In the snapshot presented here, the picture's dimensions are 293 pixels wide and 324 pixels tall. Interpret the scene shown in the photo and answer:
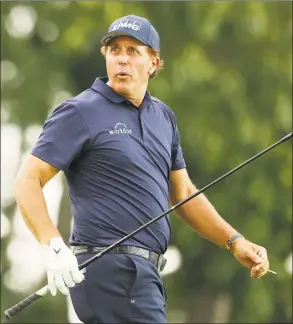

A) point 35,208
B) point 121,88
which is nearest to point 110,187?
point 35,208

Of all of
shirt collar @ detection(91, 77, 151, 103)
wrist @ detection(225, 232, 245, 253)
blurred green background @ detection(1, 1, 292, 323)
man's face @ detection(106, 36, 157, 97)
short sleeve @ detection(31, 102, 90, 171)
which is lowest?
wrist @ detection(225, 232, 245, 253)

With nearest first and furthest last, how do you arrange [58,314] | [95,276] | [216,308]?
[95,276] < [216,308] < [58,314]

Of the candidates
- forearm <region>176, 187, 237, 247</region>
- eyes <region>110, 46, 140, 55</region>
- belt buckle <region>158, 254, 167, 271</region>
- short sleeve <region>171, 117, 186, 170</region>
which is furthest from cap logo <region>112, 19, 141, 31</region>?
belt buckle <region>158, 254, 167, 271</region>

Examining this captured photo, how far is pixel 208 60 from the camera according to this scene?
2408 centimetres

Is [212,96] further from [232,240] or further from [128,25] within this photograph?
[128,25]

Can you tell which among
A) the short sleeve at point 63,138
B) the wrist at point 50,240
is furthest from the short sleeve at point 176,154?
the wrist at point 50,240

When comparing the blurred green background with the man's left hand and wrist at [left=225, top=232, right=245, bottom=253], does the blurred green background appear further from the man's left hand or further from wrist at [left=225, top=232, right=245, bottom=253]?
the man's left hand

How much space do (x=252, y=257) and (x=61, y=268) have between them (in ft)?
4.56

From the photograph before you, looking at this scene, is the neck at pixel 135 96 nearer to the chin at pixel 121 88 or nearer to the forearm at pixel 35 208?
the chin at pixel 121 88

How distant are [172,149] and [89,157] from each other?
823 mm

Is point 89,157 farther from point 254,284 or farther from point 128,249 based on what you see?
point 254,284

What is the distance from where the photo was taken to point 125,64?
27.6 ft

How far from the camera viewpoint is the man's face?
331 inches

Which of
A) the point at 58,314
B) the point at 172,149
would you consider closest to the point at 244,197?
the point at 58,314
